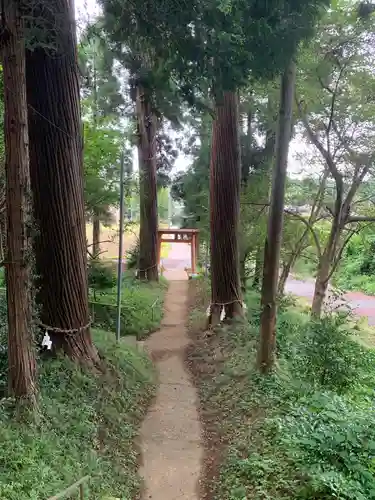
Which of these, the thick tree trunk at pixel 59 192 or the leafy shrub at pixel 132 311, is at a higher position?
the thick tree trunk at pixel 59 192

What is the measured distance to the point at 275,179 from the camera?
5.33m

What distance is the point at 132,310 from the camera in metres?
9.95

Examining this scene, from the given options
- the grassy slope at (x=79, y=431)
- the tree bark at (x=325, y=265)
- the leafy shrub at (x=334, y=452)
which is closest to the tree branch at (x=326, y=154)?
the tree bark at (x=325, y=265)

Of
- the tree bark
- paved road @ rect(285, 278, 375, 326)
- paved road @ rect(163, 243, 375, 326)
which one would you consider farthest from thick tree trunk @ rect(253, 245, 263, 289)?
paved road @ rect(285, 278, 375, 326)

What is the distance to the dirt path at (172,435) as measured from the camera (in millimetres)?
4043

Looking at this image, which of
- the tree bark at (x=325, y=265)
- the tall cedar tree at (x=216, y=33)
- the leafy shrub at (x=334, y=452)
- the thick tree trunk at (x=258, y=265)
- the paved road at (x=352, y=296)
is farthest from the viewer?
the paved road at (x=352, y=296)

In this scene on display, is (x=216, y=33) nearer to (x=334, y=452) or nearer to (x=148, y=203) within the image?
(x=334, y=452)

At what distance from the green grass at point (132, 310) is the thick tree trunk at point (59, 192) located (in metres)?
3.16

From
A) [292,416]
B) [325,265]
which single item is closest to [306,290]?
[325,265]

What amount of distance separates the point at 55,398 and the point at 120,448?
2.92ft

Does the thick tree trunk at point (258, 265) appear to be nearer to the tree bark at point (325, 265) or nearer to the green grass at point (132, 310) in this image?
the tree bark at point (325, 265)

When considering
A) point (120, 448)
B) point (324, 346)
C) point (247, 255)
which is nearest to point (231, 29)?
point (324, 346)

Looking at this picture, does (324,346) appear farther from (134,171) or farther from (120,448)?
(134,171)

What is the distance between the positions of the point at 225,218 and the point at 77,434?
5.52 metres
